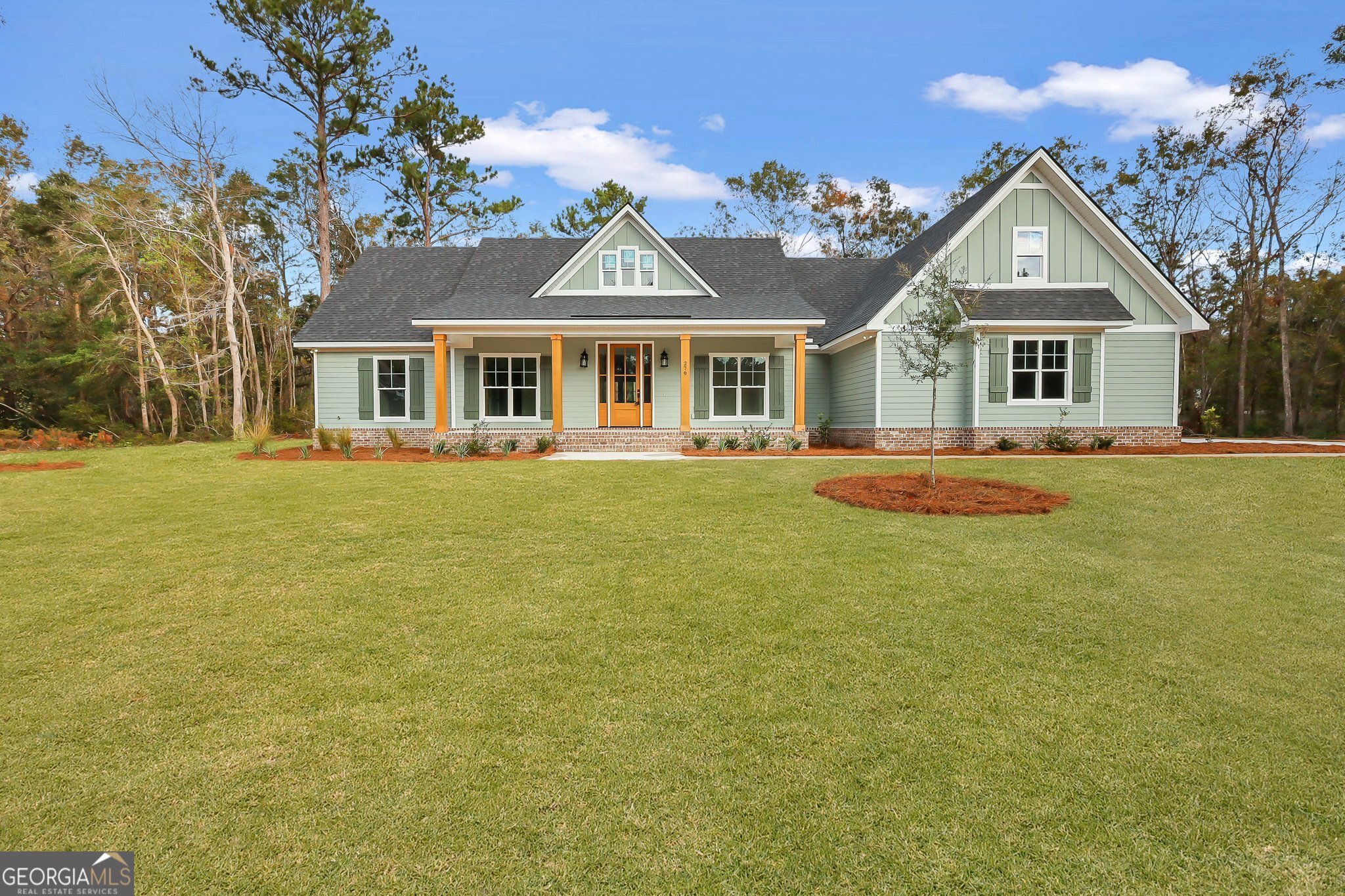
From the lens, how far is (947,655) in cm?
336

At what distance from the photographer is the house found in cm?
1455

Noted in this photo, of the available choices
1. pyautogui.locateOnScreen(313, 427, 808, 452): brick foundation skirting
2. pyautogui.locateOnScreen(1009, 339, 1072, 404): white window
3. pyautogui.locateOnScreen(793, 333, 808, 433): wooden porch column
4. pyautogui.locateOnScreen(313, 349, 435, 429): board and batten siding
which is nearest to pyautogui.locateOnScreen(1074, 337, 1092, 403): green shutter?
pyautogui.locateOnScreen(1009, 339, 1072, 404): white window

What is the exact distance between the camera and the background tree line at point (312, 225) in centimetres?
1933

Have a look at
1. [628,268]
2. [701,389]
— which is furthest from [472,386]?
[701,389]

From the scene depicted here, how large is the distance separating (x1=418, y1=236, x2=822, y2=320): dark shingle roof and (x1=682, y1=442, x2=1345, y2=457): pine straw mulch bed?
3634mm

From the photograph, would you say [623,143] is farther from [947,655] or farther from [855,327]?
[947,655]

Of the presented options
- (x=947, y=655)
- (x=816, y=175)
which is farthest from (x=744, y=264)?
(x=947, y=655)

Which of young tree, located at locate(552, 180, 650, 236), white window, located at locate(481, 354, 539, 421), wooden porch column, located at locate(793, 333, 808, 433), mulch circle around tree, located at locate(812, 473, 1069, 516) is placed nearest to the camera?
mulch circle around tree, located at locate(812, 473, 1069, 516)

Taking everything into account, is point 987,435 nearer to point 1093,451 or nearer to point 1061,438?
point 1061,438

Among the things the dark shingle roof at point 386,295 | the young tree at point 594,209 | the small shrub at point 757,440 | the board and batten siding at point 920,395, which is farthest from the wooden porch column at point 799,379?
the young tree at point 594,209

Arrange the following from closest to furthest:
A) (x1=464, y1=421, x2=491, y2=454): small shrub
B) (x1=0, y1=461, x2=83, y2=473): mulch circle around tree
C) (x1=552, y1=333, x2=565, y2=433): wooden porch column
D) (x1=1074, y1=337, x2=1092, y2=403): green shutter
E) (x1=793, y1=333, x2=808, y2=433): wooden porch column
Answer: (x1=0, y1=461, x2=83, y2=473): mulch circle around tree → (x1=464, y1=421, x2=491, y2=454): small shrub → (x1=1074, y1=337, x2=1092, y2=403): green shutter → (x1=552, y1=333, x2=565, y2=433): wooden porch column → (x1=793, y1=333, x2=808, y2=433): wooden porch column

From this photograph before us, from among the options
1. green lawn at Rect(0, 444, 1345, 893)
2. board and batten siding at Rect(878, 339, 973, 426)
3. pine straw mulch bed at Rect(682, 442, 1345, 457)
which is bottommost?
green lawn at Rect(0, 444, 1345, 893)

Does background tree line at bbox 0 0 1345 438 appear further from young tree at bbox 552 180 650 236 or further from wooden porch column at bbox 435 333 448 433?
wooden porch column at bbox 435 333 448 433

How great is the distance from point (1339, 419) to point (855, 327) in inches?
783
